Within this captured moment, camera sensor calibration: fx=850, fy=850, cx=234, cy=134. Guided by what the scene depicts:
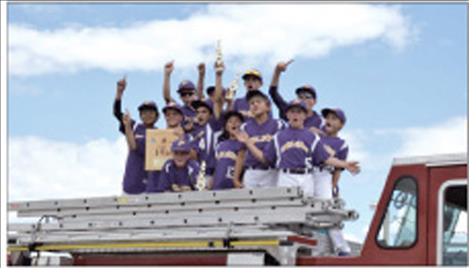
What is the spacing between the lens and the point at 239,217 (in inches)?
311

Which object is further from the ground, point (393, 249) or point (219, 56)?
point (219, 56)

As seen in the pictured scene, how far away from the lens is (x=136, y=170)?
11133 mm

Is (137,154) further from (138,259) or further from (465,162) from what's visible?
(465,162)

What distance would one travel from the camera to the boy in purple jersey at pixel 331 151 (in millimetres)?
9117

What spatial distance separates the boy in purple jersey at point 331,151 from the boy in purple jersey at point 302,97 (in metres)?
0.16

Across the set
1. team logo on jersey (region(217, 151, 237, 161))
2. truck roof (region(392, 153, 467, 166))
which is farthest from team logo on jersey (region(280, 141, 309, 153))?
truck roof (region(392, 153, 467, 166))

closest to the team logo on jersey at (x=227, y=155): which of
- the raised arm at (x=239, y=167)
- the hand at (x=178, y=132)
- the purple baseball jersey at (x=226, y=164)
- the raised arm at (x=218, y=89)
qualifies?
the purple baseball jersey at (x=226, y=164)

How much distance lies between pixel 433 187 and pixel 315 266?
1.25 m

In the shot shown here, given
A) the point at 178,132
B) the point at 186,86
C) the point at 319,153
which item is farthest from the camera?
the point at 186,86

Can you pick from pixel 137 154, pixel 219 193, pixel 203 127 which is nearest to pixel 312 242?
pixel 219 193

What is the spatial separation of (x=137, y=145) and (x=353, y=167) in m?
3.53

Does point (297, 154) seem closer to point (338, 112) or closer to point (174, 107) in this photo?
point (338, 112)

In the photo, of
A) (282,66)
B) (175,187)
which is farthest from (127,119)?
(282,66)

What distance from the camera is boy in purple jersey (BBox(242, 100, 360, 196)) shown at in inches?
342
